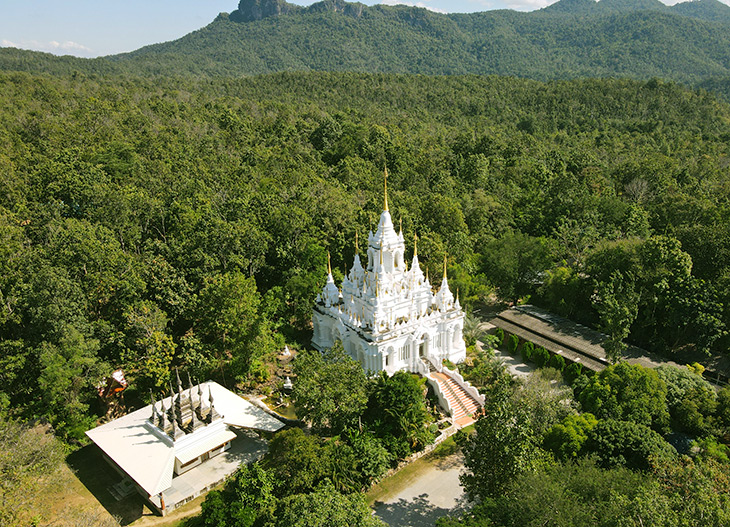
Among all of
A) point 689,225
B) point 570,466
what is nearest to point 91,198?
point 570,466

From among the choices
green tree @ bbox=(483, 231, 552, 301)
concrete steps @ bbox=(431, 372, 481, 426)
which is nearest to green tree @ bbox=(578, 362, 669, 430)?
concrete steps @ bbox=(431, 372, 481, 426)

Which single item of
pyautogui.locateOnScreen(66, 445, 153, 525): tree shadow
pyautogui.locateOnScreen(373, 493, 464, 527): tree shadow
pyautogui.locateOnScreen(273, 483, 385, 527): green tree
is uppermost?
pyautogui.locateOnScreen(273, 483, 385, 527): green tree

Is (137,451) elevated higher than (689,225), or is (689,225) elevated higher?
(689,225)

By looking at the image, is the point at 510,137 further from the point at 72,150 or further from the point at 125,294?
the point at 125,294

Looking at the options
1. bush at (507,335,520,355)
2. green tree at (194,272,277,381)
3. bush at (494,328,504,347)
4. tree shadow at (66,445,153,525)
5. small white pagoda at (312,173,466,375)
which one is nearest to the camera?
tree shadow at (66,445,153,525)

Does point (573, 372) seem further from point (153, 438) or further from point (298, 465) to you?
point (153, 438)

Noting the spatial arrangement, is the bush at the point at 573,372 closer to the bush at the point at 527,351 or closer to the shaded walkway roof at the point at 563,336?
the shaded walkway roof at the point at 563,336

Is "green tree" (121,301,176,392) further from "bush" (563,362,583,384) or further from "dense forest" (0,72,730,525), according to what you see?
"bush" (563,362,583,384)
